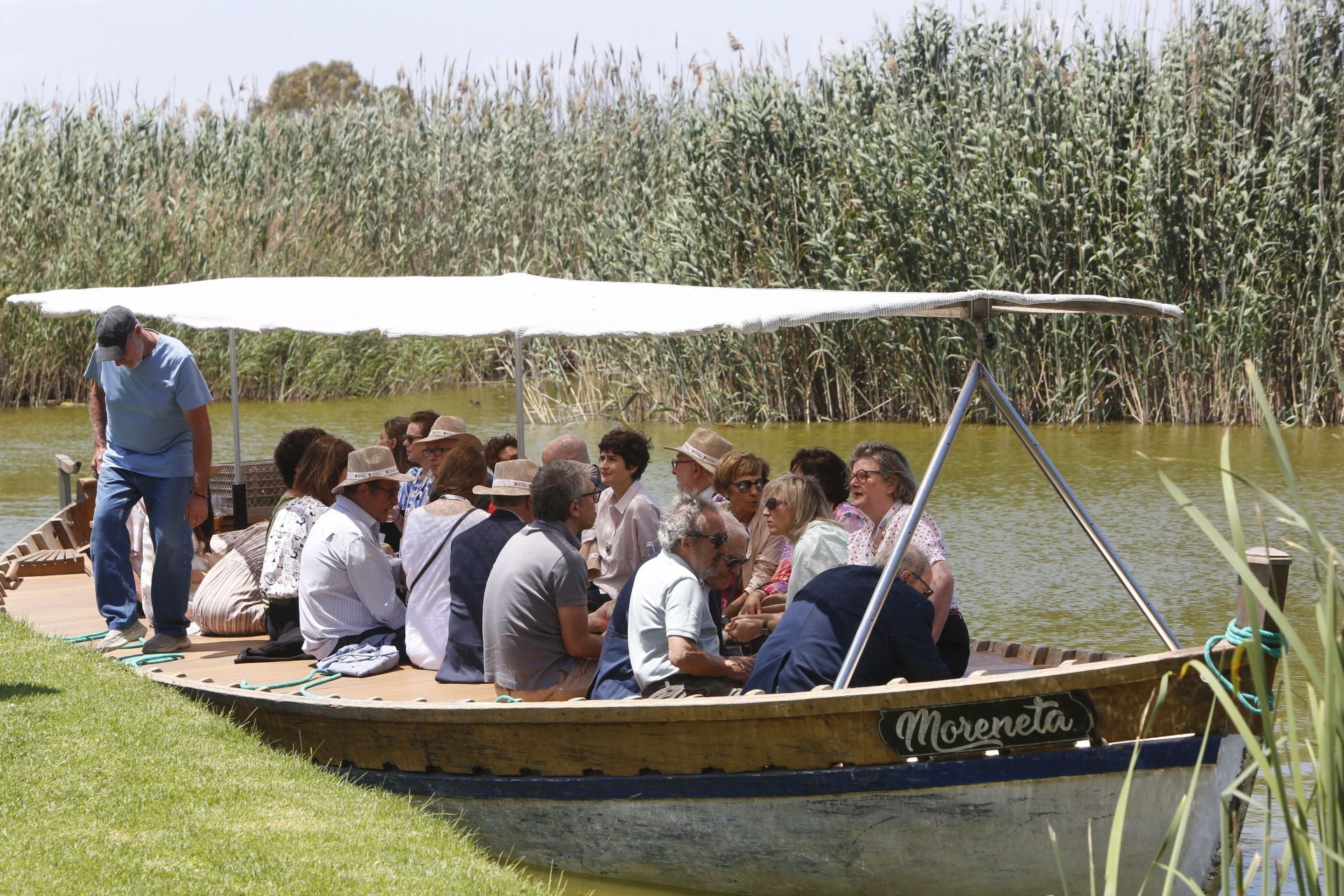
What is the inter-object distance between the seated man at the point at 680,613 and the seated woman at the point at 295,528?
6.72 ft

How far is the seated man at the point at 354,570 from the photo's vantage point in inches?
262

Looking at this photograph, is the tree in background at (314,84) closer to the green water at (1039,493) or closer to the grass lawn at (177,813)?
the green water at (1039,493)

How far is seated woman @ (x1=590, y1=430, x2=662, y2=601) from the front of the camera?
277 inches

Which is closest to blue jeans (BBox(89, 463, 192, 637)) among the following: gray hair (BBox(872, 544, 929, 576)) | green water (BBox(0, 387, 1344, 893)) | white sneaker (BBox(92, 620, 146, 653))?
white sneaker (BBox(92, 620, 146, 653))

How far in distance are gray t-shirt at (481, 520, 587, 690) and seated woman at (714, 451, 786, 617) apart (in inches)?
41.6

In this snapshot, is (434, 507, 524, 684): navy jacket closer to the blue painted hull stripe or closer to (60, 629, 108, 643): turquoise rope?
the blue painted hull stripe

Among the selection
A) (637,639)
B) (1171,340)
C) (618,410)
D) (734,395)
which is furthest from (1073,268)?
(637,639)

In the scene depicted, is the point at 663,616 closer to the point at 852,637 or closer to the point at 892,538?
the point at 852,637

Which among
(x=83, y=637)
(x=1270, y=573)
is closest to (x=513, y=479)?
(x=83, y=637)

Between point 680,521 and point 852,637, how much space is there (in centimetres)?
71

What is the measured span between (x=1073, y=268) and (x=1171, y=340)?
1367mm

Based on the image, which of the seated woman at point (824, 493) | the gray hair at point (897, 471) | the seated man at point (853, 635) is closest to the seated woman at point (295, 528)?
the seated woman at point (824, 493)

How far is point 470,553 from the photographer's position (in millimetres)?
6430

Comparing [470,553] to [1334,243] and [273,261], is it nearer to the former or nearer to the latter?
[1334,243]
